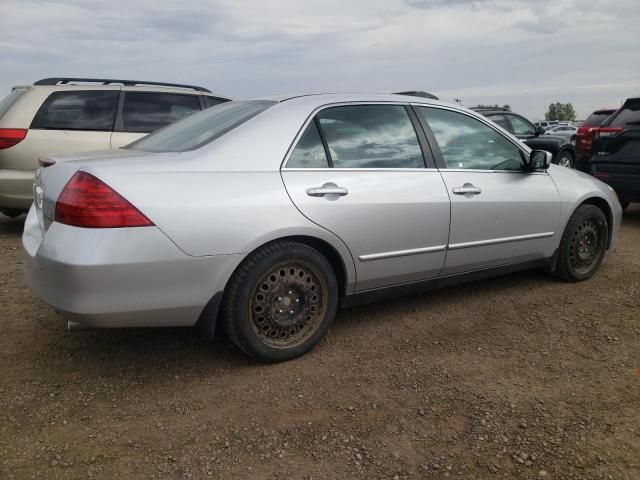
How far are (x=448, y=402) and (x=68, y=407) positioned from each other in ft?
6.02

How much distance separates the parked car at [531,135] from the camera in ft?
37.2

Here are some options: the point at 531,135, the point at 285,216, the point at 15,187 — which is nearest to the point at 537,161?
the point at 285,216

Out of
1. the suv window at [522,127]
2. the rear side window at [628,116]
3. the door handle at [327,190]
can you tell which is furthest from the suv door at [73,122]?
the suv window at [522,127]

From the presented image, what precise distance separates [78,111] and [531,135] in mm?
9474

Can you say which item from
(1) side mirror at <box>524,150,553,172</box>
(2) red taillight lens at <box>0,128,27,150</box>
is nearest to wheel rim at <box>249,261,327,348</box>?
(1) side mirror at <box>524,150,553,172</box>

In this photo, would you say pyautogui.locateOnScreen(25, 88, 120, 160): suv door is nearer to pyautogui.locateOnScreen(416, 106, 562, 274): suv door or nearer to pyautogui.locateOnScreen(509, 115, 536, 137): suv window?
pyautogui.locateOnScreen(416, 106, 562, 274): suv door

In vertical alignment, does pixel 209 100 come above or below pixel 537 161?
above

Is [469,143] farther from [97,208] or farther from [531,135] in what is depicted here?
[531,135]

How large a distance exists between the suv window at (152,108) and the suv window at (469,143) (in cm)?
377

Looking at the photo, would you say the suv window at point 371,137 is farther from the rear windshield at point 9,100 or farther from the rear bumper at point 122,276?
the rear windshield at point 9,100

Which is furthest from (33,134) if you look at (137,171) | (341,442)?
(341,442)

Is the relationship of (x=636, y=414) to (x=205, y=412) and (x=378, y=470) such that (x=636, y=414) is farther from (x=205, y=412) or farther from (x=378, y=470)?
(x=205, y=412)

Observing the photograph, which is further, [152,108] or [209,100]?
[209,100]

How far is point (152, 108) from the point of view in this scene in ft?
21.8
